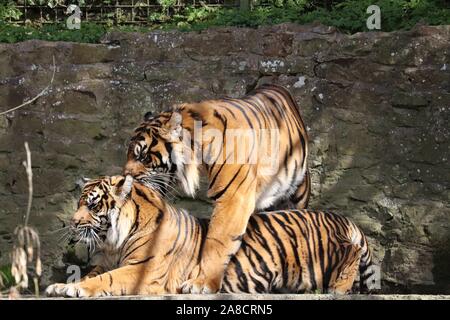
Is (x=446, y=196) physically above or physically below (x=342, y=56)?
below

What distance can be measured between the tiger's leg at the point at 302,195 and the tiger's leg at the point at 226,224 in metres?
0.53

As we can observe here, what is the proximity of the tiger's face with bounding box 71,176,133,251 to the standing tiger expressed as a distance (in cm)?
17

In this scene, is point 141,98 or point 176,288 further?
point 141,98

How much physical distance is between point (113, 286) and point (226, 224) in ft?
2.35

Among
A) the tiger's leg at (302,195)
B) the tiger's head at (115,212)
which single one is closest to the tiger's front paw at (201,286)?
the tiger's head at (115,212)

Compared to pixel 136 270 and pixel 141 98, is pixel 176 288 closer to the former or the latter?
pixel 136 270

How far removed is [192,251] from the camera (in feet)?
17.0

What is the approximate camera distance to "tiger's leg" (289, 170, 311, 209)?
220 inches

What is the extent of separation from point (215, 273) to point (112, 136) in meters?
1.47

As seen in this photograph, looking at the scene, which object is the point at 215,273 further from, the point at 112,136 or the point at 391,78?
the point at 391,78

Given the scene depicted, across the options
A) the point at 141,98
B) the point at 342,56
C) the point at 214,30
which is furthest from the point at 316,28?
the point at 141,98

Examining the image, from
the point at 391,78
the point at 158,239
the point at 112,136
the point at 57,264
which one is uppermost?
the point at 391,78

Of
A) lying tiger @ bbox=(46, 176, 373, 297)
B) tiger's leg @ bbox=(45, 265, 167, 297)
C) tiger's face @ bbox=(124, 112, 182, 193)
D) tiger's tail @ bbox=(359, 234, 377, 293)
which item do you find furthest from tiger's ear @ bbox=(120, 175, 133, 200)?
tiger's tail @ bbox=(359, 234, 377, 293)

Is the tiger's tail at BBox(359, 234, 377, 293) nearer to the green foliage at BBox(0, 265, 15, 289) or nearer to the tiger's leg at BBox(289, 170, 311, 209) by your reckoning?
the tiger's leg at BBox(289, 170, 311, 209)
